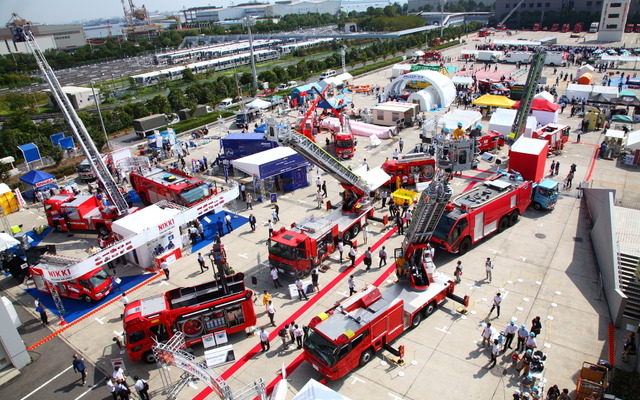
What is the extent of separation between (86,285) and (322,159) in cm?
1209

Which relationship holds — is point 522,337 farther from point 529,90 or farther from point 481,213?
point 529,90

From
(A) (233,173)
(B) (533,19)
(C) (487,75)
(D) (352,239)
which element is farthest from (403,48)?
(D) (352,239)

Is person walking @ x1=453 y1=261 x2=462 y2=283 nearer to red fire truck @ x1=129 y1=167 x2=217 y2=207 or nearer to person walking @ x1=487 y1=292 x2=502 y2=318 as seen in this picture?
person walking @ x1=487 y1=292 x2=502 y2=318

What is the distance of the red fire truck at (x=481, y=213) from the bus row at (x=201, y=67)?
77.3 metres

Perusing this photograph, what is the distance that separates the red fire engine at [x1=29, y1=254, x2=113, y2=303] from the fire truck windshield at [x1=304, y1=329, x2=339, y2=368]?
1070cm

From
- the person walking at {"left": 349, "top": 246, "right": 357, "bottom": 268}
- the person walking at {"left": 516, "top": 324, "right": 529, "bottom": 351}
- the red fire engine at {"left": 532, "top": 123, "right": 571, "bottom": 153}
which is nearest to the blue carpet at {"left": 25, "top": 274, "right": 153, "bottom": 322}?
the person walking at {"left": 349, "top": 246, "right": 357, "bottom": 268}

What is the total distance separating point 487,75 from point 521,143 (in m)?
40.4

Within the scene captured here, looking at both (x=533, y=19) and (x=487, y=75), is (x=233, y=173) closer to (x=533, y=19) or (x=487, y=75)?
(x=487, y=75)

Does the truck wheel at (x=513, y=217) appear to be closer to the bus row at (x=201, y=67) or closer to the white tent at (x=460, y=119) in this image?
the white tent at (x=460, y=119)

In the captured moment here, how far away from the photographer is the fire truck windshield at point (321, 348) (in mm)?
13046

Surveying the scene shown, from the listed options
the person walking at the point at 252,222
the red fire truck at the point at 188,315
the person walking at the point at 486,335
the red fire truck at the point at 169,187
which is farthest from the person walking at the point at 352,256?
the red fire truck at the point at 169,187

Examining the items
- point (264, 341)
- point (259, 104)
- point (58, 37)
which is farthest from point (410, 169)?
point (58, 37)

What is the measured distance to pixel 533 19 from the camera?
396ft

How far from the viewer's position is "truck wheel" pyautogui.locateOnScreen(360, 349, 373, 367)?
1403 centimetres
